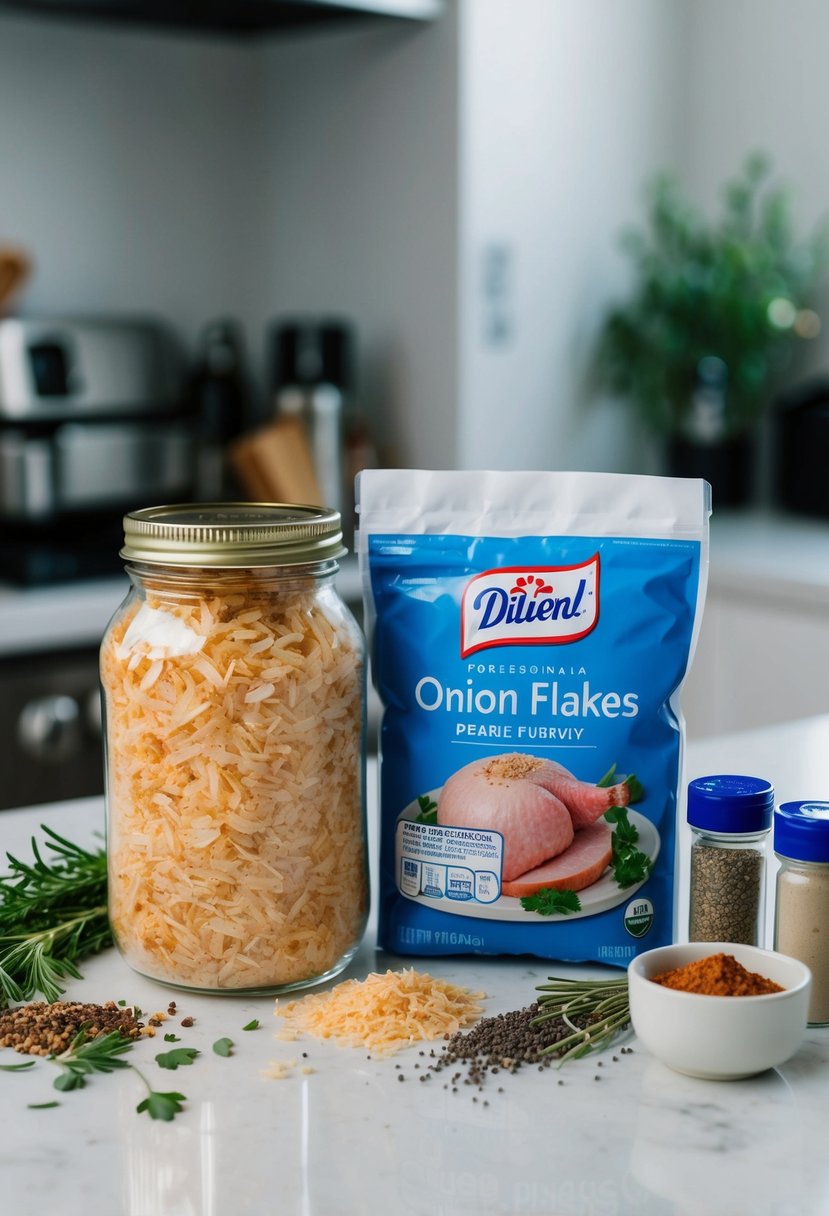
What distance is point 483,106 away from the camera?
242cm

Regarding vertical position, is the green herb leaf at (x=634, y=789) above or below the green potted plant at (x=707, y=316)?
below

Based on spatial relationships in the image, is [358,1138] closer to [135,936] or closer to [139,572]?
[135,936]

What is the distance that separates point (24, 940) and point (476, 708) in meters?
0.30

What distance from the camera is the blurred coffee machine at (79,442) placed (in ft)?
7.12

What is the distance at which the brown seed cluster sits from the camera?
74 centimetres

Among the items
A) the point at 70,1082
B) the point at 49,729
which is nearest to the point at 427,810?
the point at 70,1082

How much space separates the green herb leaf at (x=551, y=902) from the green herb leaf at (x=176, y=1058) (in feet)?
0.70

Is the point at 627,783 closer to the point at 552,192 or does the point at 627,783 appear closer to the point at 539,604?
the point at 539,604

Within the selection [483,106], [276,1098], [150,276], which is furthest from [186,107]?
[276,1098]

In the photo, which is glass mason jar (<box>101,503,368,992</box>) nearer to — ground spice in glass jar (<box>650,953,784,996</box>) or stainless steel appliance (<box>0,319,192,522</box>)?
ground spice in glass jar (<box>650,953,784,996</box>)

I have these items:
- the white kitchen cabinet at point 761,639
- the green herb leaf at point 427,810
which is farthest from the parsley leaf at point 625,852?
the white kitchen cabinet at point 761,639

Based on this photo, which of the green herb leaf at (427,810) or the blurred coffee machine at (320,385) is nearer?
the green herb leaf at (427,810)

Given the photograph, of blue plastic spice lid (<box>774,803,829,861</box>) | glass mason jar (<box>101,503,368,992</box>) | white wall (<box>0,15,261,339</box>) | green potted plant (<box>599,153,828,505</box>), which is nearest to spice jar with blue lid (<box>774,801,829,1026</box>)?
blue plastic spice lid (<box>774,803,829,861</box>)

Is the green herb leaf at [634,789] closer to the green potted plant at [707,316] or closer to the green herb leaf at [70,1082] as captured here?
the green herb leaf at [70,1082]
